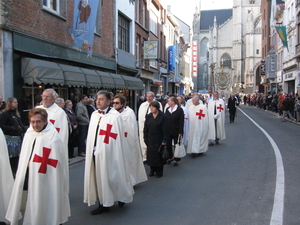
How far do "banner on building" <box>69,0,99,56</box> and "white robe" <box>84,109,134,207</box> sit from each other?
9.17 meters

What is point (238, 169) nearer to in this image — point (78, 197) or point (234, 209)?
point (234, 209)

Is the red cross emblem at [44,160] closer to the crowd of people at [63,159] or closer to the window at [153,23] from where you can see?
the crowd of people at [63,159]

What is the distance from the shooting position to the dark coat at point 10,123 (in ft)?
21.2

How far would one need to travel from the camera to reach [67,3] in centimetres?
1323

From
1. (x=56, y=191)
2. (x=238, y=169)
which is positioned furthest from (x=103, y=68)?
(x=56, y=191)

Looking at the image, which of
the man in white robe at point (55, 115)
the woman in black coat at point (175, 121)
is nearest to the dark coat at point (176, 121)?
the woman in black coat at point (175, 121)

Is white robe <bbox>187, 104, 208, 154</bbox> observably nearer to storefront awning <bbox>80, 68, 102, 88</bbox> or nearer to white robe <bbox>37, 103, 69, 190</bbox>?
white robe <bbox>37, 103, 69, 190</bbox>

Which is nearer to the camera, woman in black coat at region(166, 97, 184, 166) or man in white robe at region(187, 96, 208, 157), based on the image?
woman in black coat at region(166, 97, 184, 166)

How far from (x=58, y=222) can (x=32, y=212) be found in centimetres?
34

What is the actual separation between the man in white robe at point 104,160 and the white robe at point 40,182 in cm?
82

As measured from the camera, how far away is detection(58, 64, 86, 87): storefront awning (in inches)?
458

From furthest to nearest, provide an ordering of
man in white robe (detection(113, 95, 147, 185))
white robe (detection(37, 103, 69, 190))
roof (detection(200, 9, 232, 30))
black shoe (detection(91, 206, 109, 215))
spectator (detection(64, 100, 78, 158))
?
roof (detection(200, 9, 232, 30)) < spectator (detection(64, 100, 78, 158)) < man in white robe (detection(113, 95, 147, 185)) < white robe (detection(37, 103, 69, 190)) < black shoe (detection(91, 206, 109, 215))

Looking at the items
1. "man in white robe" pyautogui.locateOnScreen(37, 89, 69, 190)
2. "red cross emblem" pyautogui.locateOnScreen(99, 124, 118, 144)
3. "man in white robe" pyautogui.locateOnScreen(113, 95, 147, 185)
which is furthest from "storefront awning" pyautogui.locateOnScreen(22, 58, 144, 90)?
"red cross emblem" pyautogui.locateOnScreen(99, 124, 118, 144)

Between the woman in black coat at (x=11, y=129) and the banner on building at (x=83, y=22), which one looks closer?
the woman in black coat at (x=11, y=129)
